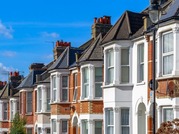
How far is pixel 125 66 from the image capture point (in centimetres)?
2697

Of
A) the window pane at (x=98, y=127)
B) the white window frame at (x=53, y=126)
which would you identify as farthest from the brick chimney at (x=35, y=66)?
the window pane at (x=98, y=127)

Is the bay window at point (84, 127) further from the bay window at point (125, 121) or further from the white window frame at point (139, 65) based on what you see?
the white window frame at point (139, 65)

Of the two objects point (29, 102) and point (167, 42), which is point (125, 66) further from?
point (29, 102)

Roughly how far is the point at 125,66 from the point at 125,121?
278 cm

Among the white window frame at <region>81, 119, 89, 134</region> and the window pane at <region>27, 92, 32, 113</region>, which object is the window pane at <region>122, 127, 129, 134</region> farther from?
the window pane at <region>27, 92, 32, 113</region>

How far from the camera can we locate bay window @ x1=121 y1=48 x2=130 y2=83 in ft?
88.5

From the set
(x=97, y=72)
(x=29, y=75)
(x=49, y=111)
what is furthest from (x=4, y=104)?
(x=97, y=72)

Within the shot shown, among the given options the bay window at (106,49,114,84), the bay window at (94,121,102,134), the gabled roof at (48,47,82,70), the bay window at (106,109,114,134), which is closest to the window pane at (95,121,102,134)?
the bay window at (94,121,102,134)

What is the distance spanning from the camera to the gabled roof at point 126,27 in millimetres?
27062

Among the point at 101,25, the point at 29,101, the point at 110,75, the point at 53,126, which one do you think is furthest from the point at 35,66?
the point at 110,75

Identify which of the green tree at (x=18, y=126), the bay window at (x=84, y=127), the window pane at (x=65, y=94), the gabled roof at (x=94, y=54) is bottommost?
the green tree at (x=18, y=126)

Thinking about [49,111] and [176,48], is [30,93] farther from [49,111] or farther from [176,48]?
[176,48]

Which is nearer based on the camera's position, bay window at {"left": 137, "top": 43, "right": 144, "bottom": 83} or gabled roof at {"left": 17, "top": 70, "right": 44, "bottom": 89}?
bay window at {"left": 137, "top": 43, "right": 144, "bottom": 83}

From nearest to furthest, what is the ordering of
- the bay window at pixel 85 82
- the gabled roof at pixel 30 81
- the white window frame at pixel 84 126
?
the bay window at pixel 85 82, the white window frame at pixel 84 126, the gabled roof at pixel 30 81
